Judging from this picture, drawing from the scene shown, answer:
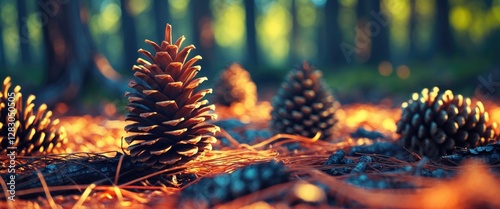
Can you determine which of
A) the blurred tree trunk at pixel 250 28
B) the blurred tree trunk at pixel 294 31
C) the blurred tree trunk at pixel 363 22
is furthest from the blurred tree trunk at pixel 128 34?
the blurred tree trunk at pixel 363 22

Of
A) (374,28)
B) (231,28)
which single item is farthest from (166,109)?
(231,28)

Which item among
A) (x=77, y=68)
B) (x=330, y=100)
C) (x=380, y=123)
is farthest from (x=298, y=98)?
(x=77, y=68)

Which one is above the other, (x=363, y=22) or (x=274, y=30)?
(x=274, y=30)

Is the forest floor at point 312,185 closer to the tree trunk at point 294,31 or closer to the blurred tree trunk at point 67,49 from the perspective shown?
the blurred tree trunk at point 67,49

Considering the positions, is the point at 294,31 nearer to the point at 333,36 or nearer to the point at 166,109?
the point at 333,36

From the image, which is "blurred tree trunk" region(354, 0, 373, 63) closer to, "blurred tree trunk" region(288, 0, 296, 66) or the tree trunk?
the tree trunk

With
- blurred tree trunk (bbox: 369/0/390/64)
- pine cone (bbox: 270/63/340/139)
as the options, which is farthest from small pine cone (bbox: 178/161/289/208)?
blurred tree trunk (bbox: 369/0/390/64)

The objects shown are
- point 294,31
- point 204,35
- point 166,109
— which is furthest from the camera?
point 294,31
